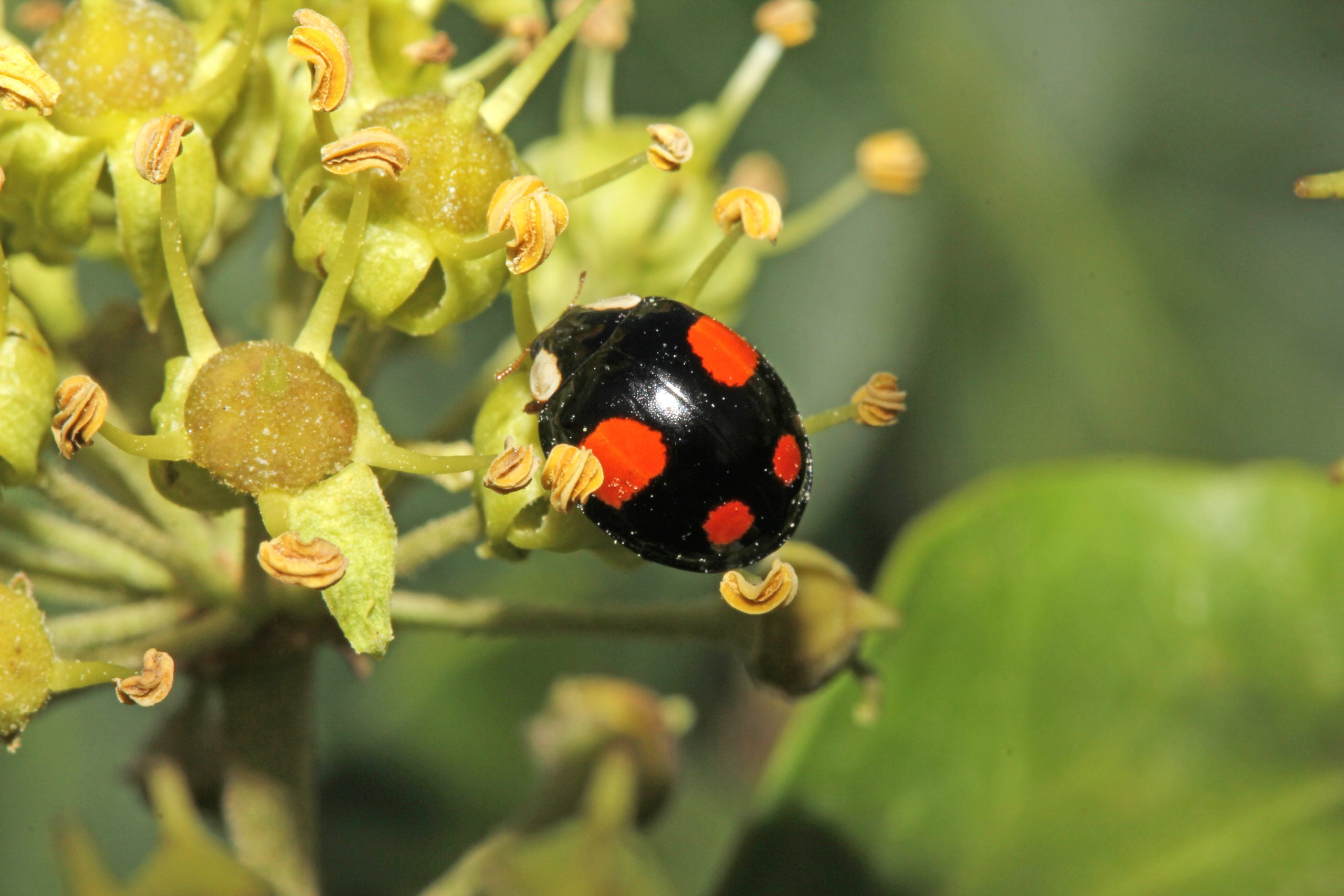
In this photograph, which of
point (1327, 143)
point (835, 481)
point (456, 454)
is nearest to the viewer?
point (456, 454)

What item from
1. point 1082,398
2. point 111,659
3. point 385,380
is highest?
point 111,659

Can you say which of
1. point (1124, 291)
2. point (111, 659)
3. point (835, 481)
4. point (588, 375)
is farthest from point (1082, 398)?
point (111, 659)

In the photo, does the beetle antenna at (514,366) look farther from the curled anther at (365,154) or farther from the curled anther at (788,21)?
the curled anther at (788,21)

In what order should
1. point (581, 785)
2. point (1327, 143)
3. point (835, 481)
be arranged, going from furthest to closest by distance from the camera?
1. point (1327, 143)
2. point (835, 481)
3. point (581, 785)

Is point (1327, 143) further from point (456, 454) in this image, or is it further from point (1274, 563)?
point (456, 454)

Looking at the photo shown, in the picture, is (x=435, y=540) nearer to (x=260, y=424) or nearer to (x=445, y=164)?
(x=260, y=424)

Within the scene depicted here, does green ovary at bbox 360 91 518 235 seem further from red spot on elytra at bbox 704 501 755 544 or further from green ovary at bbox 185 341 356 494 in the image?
red spot on elytra at bbox 704 501 755 544

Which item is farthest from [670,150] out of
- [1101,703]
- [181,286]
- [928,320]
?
[928,320]
